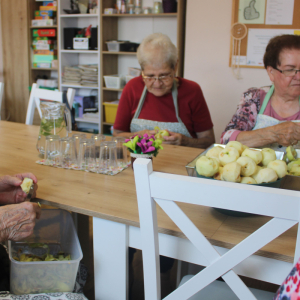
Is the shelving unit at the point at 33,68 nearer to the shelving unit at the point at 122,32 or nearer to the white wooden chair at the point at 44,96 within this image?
the shelving unit at the point at 122,32

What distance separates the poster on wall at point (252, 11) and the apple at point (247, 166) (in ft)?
8.02

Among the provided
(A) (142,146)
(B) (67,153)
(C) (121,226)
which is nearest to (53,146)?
(B) (67,153)

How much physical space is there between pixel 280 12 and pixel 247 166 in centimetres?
246

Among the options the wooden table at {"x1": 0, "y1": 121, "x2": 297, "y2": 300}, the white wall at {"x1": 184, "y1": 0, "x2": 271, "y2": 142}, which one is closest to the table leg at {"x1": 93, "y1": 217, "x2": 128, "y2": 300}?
the wooden table at {"x1": 0, "y1": 121, "x2": 297, "y2": 300}

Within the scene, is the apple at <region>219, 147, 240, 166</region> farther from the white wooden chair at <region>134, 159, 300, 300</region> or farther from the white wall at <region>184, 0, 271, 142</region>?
the white wall at <region>184, 0, 271, 142</region>

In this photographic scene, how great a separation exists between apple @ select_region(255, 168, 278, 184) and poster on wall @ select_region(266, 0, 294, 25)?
242 centimetres

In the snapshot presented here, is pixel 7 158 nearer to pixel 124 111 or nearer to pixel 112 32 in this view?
pixel 124 111

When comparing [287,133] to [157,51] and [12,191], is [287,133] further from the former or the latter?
[12,191]

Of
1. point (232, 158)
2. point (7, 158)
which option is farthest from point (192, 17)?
point (232, 158)

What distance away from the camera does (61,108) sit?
154 cm

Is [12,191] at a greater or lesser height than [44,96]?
lesser

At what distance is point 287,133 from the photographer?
5.28 ft

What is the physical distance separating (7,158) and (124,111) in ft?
3.00

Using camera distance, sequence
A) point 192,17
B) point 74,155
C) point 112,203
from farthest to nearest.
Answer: point 192,17 < point 74,155 < point 112,203
